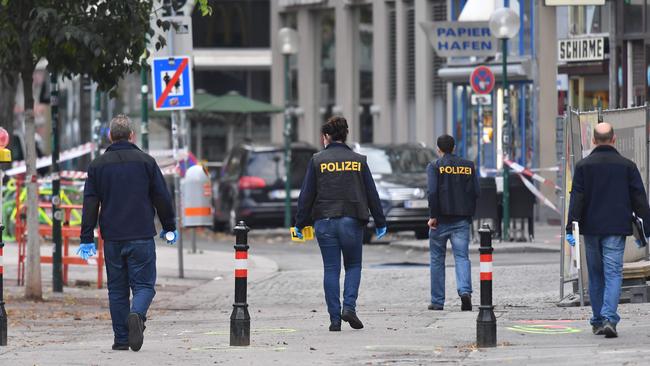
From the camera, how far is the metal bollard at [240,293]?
517 inches

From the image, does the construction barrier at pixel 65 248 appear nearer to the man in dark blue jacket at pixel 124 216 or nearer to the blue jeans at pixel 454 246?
the blue jeans at pixel 454 246

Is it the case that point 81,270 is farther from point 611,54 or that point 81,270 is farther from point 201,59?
point 201,59

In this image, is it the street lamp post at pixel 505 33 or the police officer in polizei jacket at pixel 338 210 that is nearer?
the police officer in polizei jacket at pixel 338 210

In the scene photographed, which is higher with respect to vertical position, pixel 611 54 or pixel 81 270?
pixel 611 54

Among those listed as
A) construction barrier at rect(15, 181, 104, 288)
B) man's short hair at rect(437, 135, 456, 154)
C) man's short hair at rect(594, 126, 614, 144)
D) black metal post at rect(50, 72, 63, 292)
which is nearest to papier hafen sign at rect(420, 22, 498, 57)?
construction barrier at rect(15, 181, 104, 288)

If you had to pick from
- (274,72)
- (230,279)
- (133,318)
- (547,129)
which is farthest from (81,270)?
(274,72)

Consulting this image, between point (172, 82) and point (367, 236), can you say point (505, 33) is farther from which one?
point (172, 82)

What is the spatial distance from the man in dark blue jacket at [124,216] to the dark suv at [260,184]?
18417 mm

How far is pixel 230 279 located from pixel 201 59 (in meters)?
33.9

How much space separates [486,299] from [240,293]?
1812 millimetres

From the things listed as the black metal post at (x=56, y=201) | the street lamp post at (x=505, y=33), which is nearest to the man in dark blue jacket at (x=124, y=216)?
the black metal post at (x=56, y=201)

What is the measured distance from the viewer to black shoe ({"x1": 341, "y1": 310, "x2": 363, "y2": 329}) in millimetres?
14719

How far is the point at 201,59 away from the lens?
55.6 m

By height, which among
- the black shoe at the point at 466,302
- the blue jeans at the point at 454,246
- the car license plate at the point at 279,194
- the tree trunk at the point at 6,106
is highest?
the tree trunk at the point at 6,106
